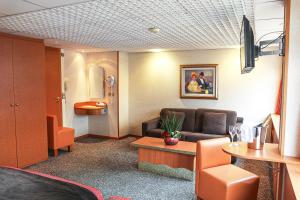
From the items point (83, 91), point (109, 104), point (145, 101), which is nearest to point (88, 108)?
point (109, 104)

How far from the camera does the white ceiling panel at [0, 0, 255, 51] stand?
2.31 meters

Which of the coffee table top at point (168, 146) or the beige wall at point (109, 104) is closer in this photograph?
the coffee table top at point (168, 146)

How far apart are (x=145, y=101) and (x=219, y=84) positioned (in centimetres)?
192

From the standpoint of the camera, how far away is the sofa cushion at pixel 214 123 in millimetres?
4895

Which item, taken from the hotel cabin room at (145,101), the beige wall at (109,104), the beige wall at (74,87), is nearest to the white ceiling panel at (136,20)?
the hotel cabin room at (145,101)

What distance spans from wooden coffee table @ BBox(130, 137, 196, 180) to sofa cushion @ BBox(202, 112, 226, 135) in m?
1.11

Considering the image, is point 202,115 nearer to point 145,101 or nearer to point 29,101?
point 145,101

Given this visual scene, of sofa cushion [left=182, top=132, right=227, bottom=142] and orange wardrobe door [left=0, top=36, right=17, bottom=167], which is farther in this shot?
sofa cushion [left=182, top=132, right=227, bottom=142]

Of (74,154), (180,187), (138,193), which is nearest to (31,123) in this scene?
(74,154)

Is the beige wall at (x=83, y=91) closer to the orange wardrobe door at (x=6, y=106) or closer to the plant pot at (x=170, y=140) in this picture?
the orange wardrobe door at (x=6, y=106)

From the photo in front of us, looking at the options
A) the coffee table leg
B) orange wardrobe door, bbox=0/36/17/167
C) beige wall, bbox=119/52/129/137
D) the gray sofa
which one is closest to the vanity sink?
beige wall, bbox=119/52/129/137

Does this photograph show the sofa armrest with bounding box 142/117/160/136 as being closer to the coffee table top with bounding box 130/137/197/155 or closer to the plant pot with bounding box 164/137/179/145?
the coffee table top with bounding box 130/137/197/155

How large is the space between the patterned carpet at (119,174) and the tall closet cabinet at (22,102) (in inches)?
13.9

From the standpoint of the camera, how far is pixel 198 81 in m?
5.60
